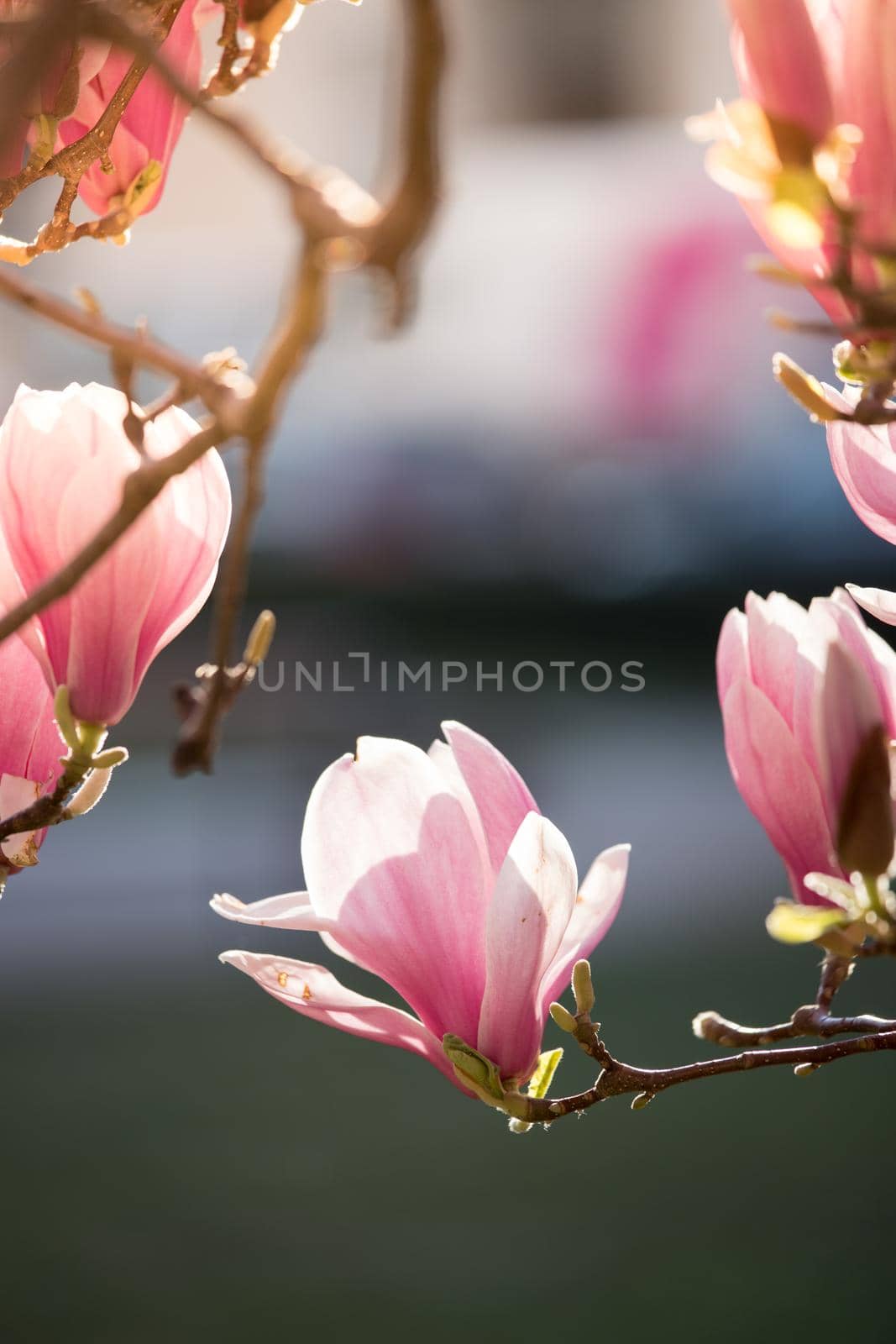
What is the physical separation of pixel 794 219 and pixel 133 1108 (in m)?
3.11

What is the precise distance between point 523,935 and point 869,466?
0.17m

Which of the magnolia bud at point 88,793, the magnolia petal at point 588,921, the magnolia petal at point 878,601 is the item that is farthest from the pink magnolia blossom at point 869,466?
the magnolia bud at point 88,793

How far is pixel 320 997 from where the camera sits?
16.3 inches

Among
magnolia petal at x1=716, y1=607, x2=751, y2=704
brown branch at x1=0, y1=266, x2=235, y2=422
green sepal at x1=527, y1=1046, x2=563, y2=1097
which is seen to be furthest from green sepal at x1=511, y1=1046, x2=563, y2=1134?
brown branch at x1=0, y1=266, x2=235, y2=422

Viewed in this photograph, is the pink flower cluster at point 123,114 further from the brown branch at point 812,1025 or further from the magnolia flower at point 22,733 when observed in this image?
the brown branch at point 812,1025

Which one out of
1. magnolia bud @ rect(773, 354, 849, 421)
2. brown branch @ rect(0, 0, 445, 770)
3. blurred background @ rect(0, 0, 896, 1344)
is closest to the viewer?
brown branch @ rect(0, 0, 445, 770)

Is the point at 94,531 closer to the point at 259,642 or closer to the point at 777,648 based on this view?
the point at 259,642

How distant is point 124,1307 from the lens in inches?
93.0

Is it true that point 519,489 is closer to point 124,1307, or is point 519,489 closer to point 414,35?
point 124,1307

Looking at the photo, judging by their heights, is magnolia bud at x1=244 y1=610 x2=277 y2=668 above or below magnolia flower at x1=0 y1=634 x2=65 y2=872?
above

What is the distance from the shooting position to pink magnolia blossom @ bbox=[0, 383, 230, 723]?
1.23 feet

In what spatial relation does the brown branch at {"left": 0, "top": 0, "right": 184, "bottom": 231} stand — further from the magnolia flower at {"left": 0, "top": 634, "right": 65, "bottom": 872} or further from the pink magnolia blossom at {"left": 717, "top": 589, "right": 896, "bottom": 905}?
the pink magnolia blossom at {"left": 717, "top": 589, "right": 896, "bottom": 905}

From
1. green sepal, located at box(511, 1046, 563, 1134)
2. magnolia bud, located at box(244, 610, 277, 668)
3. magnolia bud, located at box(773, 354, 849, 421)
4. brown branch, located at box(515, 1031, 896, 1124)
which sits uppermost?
magnolia bud, located at box(773, 354, 849, 421)

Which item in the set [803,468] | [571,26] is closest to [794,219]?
[803,468]
